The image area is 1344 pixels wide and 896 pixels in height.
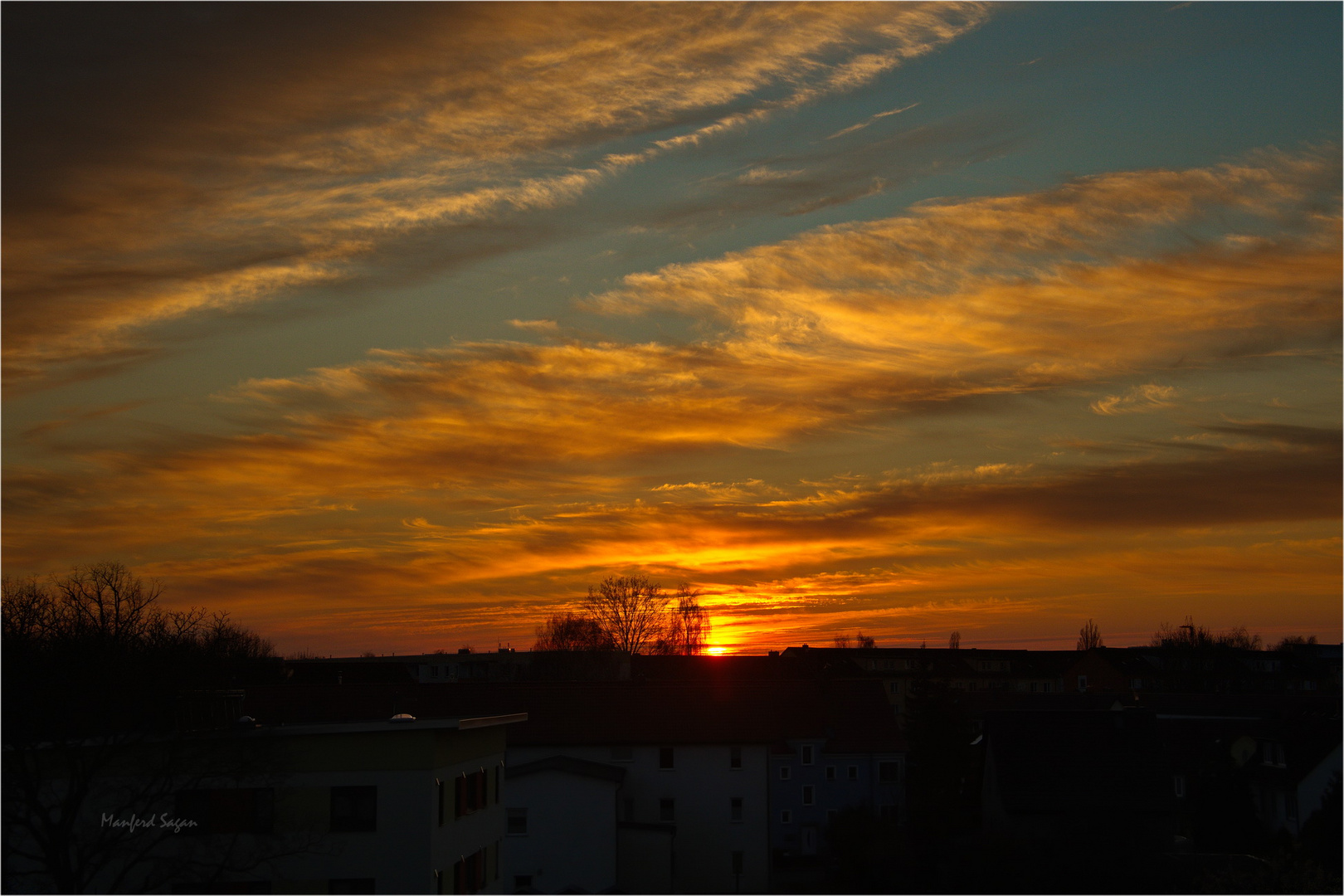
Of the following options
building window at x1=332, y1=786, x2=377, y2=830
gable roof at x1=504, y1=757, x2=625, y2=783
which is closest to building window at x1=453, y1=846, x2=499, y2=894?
building window at x1=332, y1=786, x2=377, y2=830

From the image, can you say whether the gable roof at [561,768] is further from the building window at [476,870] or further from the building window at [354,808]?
the building window at [354,808]

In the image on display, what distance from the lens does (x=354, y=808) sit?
36.5 meters

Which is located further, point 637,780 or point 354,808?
point 637,780

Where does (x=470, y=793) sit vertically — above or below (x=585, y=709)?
below

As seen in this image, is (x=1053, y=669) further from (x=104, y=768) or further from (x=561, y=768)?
(x=104, y=768)

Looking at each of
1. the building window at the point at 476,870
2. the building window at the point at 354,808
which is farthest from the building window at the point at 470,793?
the building window at the point at 354,808

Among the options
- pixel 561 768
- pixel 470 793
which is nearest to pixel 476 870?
pixel 470 793

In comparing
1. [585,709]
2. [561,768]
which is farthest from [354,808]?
[585,709]

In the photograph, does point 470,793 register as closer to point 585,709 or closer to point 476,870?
point 476,870

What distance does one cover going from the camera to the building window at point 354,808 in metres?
36.4

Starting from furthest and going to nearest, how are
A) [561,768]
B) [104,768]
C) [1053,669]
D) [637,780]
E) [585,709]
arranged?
[1053,669]
[585,709]
[637,780]
[561,768]
[104,768]

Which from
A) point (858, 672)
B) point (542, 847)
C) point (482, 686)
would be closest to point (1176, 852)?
point (542, 847)

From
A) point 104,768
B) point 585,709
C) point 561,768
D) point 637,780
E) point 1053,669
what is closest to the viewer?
point 104,768

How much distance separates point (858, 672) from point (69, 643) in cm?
10780
